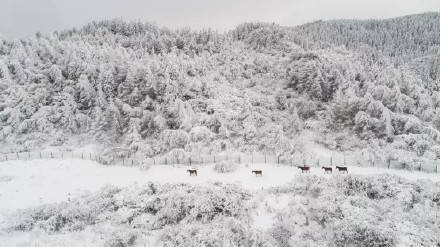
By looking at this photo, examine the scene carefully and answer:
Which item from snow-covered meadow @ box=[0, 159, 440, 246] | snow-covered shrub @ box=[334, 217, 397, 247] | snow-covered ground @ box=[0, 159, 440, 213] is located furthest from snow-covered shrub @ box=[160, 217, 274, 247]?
snow-covered ground @ box=[0, 159, 440, 213]

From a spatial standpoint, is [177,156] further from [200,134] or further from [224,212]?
[224,212]

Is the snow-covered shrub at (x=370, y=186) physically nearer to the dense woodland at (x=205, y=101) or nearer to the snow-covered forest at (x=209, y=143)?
the snow-covered forest at (x=209, y=143)

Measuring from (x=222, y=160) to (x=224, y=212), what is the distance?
35.6ft

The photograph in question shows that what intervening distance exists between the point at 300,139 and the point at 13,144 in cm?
3008

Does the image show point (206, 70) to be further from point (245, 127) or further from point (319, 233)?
point (319, 233)

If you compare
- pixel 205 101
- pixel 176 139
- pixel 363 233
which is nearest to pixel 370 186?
pixel 363 233

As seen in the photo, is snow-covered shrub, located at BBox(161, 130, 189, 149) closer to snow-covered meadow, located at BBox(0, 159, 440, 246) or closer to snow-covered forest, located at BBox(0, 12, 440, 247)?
snow-covered forest, located at BBox(0, 12, 440, 247)

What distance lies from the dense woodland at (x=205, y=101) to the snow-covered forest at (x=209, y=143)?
0.63 ft

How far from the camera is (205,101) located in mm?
36094

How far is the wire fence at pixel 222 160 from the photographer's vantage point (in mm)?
25844

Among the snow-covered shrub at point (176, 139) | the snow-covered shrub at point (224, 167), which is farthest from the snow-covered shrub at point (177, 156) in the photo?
the snow-covered shrub at point (224, 167)

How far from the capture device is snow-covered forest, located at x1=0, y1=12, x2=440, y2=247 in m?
15.3

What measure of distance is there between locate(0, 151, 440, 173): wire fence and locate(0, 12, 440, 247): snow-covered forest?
0.61ft

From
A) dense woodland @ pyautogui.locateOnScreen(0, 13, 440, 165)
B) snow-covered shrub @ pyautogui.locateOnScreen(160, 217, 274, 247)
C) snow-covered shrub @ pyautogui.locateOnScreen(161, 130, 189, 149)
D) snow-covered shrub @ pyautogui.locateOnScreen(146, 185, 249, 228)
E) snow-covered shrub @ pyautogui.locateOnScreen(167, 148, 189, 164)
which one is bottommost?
snow-covered shrub @ pyautogui.locateOnScreen(160, 217, 274, 247)
